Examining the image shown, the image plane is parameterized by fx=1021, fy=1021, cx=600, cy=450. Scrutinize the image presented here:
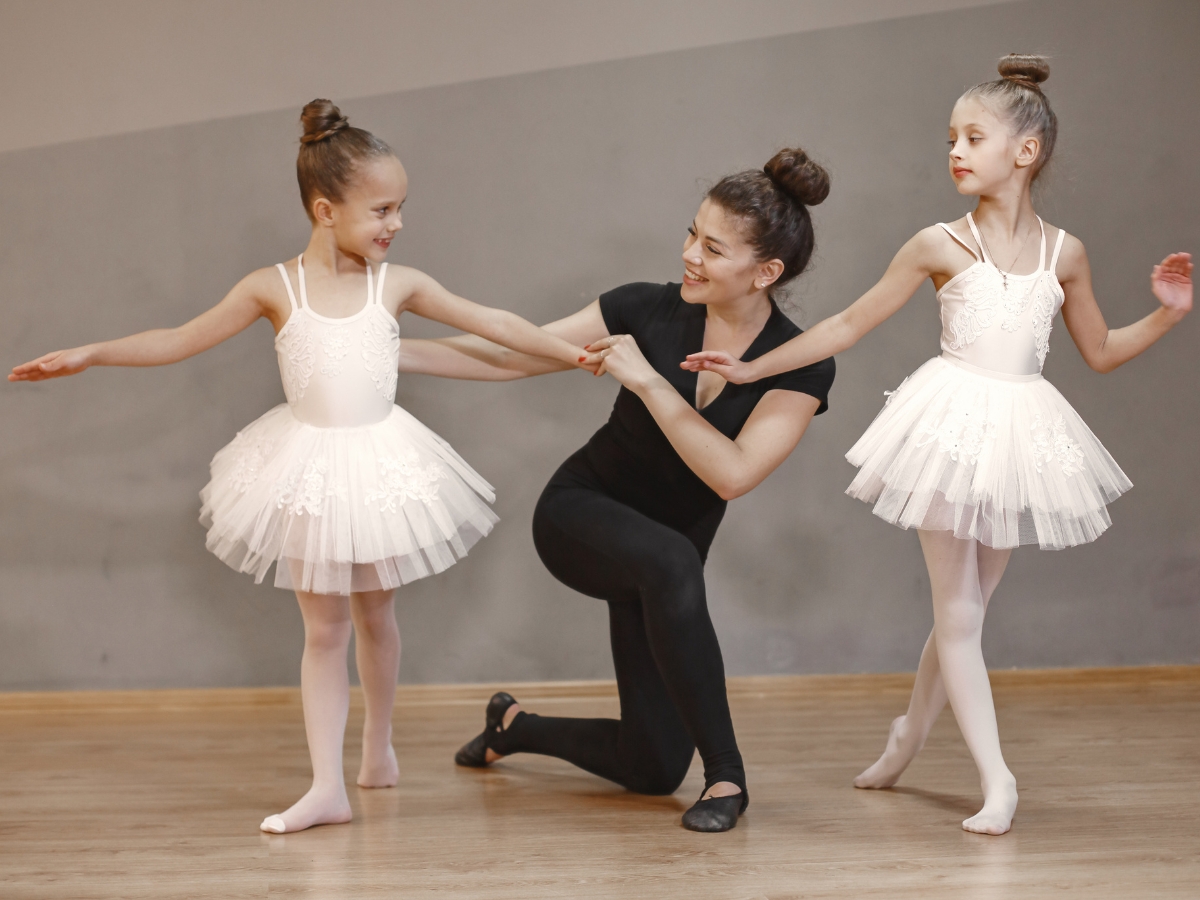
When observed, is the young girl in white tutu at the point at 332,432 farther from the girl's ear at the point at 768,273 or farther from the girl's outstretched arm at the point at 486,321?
the girl's ear at the point at 768,273

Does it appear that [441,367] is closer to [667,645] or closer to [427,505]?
[427,505]

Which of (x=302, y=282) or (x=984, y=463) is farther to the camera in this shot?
(x=302, y=282)

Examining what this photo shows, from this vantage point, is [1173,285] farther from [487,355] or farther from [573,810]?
[573,810]

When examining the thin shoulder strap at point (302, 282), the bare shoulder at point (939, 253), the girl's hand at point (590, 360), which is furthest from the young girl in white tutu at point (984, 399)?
the thin shoulder strap at point (302, 282)

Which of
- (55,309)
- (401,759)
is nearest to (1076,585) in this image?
(401,759)

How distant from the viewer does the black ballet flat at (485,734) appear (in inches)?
85.7

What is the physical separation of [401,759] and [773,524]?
118 cm

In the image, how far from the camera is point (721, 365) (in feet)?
5.82

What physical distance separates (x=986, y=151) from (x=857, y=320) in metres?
0.36

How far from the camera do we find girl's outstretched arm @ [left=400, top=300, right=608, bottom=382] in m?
2.05

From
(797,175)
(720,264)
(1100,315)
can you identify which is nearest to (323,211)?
(720,264)

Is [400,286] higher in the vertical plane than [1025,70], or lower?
lower

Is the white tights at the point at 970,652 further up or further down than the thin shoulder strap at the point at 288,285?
further down

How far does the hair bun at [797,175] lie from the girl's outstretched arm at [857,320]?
0.20 metres
